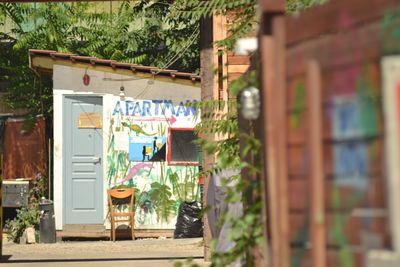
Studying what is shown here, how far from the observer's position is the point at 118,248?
1297 centimetres

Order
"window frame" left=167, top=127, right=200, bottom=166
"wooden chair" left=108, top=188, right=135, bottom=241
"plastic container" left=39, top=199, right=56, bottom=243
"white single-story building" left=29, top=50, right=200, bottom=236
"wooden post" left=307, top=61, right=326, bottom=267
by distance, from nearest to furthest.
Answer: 1. "wooden post" left=307, top=61, right=326, bottom=267
2. "plastic container" left=39, top=199, right=56, bottom=243
3. "wooden chair" left=108, top=188, right=135, bottom=241
4. "white single-story building" left=29, top=50, right=200, bottom=236
5. "window frame" left=167, top=127, right=200, bottom=166

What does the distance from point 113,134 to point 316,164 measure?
10870 millimetres

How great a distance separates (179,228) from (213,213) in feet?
15.9

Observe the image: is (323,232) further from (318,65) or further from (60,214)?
(60,214)

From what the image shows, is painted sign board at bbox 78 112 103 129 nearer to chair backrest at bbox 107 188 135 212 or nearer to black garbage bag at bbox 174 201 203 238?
chair backrest at bbox 107 188 135 212

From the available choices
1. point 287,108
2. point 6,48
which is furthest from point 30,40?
point 287,108

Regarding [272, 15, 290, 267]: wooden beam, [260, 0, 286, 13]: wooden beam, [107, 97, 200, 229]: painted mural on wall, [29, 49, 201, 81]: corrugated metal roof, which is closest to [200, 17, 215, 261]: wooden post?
[29, 49, 201, 81]: corrugated metal roof

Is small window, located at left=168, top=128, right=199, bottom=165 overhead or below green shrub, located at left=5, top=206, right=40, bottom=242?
overhead

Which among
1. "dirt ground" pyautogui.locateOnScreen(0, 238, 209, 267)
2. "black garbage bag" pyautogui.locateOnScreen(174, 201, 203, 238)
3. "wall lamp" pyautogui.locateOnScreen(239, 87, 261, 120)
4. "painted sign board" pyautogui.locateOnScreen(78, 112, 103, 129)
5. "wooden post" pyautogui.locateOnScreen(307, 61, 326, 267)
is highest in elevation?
"painted sign board" pyautogui.locateOnScreen(78, 112, 103, 129)

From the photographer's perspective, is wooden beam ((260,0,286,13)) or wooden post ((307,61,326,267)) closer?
wooden post ((307,61,326,267))

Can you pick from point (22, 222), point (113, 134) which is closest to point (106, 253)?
point (22, 222)

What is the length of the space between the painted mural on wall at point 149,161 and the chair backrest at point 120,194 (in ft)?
0.68

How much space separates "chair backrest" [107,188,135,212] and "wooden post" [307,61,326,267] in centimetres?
1050

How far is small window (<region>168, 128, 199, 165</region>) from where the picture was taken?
14.8 meters
